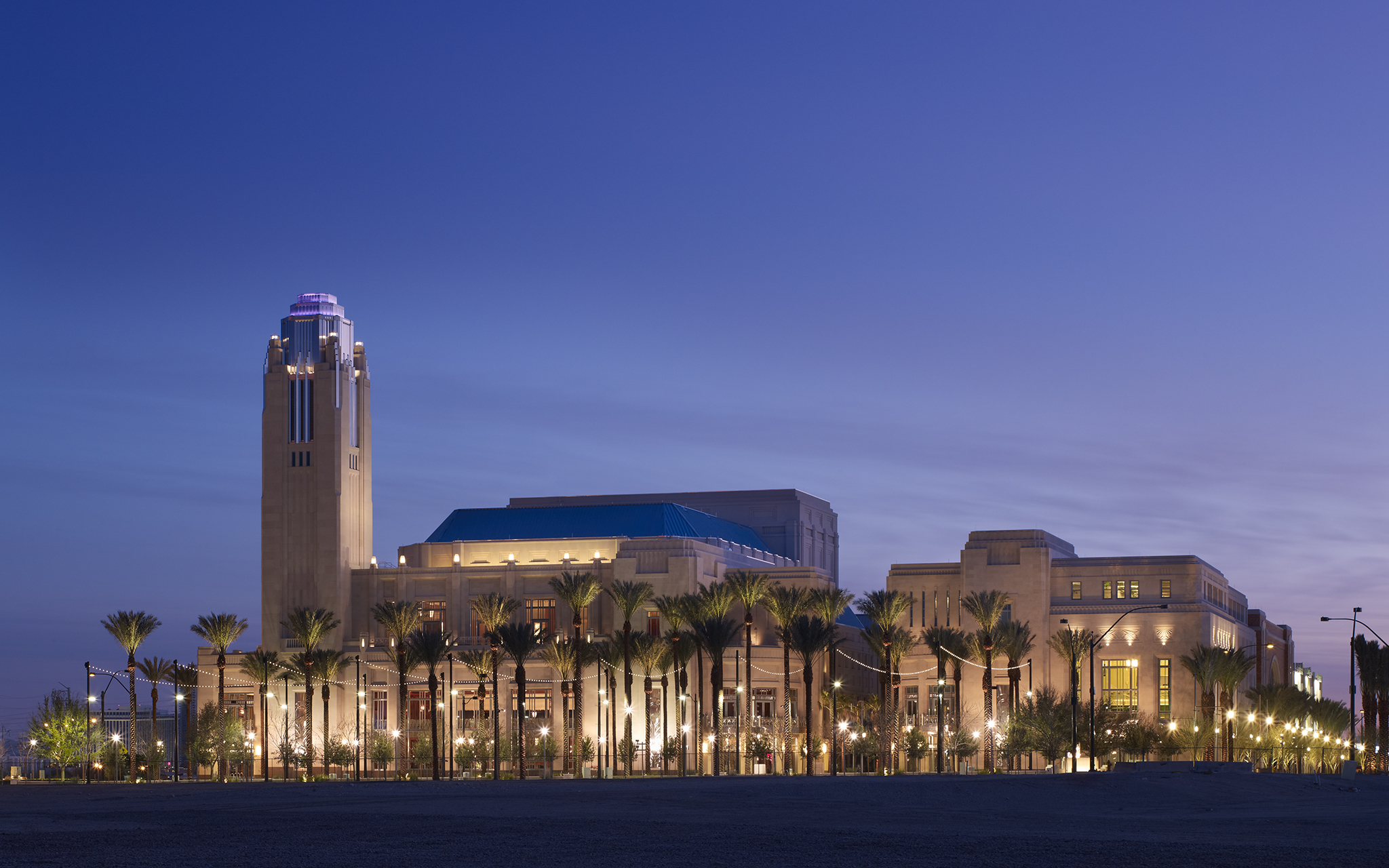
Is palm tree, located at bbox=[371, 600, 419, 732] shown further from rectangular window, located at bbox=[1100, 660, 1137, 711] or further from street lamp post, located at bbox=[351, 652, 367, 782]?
rectangular window, located at bbox=[1100, 660, 1137, 711]

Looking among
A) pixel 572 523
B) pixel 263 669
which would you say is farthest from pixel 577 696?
pixel 572 523

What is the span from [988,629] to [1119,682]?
55.0ft

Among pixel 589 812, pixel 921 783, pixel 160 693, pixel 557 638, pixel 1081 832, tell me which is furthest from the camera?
pixel 160 693

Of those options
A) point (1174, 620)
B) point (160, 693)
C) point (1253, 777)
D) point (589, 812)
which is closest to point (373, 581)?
point (160, 693)

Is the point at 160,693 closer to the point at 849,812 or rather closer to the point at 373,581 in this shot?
the point at 373,581

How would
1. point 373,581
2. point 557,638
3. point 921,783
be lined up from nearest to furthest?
point 921,783 < point 557,638 < point 373,581

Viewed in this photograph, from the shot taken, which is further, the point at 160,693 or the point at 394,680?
the point at 160,693

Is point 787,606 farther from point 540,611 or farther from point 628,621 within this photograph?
point 540,611

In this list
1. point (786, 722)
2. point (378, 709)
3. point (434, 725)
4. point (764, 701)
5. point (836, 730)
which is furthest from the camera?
point (378, 709)

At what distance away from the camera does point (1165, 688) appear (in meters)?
126

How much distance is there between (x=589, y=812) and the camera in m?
48.1

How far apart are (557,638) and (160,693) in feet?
160

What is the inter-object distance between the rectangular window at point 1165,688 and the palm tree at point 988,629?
12.7 m

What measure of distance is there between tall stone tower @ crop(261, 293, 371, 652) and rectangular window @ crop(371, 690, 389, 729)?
242 inches
